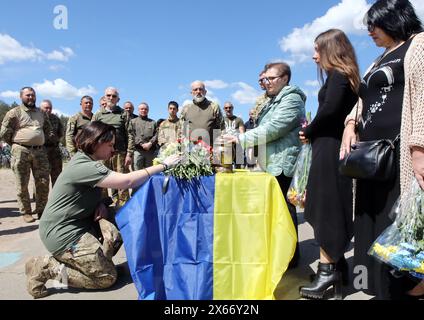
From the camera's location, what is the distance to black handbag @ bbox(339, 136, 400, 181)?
71.0 inches

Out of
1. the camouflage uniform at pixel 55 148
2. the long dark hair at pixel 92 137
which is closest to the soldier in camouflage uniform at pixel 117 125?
the camouflage uniform at pixel 55 148

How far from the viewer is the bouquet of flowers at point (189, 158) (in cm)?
242

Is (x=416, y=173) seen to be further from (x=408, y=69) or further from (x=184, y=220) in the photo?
(x=184, y=220)

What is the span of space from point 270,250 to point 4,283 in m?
2.42

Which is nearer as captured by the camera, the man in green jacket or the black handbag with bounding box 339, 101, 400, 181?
the black handbag with bounding box 339, 101, 400, 181

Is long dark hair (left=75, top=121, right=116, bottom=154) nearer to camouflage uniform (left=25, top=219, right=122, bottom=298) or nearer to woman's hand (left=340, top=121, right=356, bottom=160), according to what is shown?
camouflage uniform (left=25, top=219, right=122, bottom=298)

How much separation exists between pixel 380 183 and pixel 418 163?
1.26 ft

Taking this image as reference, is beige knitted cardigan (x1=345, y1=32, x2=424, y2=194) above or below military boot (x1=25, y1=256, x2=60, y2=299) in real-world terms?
above

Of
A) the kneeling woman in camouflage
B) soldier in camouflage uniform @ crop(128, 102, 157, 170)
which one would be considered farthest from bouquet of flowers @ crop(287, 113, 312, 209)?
soldier in camouflage uniform @ crop(128, 102, 157, 170)

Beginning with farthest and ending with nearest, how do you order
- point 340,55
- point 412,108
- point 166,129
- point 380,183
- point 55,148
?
1. point 166,129
2. point 55,148
3. point 340,55
4. point 380,183
5. point 412,108

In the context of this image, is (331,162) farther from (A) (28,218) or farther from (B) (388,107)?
(A) (28,218)

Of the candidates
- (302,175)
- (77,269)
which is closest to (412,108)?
(302,175)

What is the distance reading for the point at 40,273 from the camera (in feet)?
8.77
